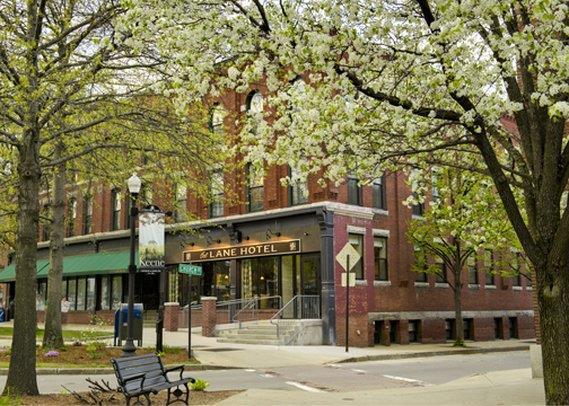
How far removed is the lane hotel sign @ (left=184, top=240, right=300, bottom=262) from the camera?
27.5m

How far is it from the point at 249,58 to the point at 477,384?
8200 millimetres

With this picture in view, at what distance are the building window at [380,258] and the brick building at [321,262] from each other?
0.05 metres

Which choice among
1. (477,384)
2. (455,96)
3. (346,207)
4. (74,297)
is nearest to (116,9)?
(455,96)

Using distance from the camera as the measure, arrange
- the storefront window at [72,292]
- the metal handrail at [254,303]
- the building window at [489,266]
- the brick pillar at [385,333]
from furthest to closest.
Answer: the storefront window at [72,292] < the building window at [489,266] < the metal handrail at [254,303] < the brick pillar at [385,333]

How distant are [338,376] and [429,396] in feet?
17.1

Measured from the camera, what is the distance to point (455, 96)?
340 inches

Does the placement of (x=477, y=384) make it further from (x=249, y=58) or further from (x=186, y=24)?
(x=186, y=24)

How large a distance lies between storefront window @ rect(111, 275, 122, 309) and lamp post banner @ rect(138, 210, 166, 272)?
1936 cm

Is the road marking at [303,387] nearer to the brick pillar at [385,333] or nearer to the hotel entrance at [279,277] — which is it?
the hotel entrance at [279,277]

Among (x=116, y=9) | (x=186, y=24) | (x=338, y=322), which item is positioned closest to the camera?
(x=186, y=24)

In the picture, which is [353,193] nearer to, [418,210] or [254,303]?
[418,210]

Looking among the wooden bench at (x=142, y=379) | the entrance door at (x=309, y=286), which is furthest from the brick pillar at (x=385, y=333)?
the wooden bench at (x=142, y=379)

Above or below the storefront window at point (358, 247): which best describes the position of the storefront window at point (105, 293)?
below

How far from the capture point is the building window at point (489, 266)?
1174 inches
